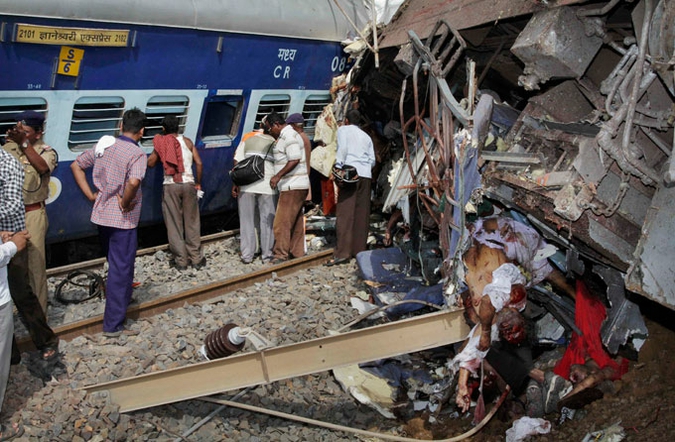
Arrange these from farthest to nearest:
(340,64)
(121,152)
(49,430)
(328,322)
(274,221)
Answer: (340,64), (274,221), (328,322), (121,152), (49,430)

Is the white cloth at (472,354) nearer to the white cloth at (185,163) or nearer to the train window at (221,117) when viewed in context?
the white cloth at (185,163)

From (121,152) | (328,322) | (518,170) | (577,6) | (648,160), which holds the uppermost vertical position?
(577,6)

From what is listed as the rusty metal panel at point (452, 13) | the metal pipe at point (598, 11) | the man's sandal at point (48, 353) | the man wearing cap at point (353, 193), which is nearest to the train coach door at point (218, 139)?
the man wearing cap at point (353, 193)

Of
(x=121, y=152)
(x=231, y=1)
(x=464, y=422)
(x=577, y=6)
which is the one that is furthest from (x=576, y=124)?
(x=231, y=1)

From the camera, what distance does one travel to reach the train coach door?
9.68m

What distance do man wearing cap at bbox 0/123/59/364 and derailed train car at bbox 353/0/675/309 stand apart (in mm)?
3765

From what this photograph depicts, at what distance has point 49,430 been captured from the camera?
5.03 m

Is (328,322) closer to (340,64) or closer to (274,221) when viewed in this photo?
(274,221)

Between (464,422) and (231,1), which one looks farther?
(231,1)

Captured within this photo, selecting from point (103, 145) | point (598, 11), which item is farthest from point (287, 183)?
point (598, 11)

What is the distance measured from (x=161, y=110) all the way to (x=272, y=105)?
2.07 meters

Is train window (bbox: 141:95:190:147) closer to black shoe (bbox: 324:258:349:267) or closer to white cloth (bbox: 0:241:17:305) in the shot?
black shoe (bbox: 324:258:349:267)

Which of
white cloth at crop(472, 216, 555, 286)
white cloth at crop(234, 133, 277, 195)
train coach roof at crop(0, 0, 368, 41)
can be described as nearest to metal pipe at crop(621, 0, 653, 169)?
white cloth at crop(472, 216, 555, 286)

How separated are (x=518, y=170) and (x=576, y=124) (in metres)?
0.64
